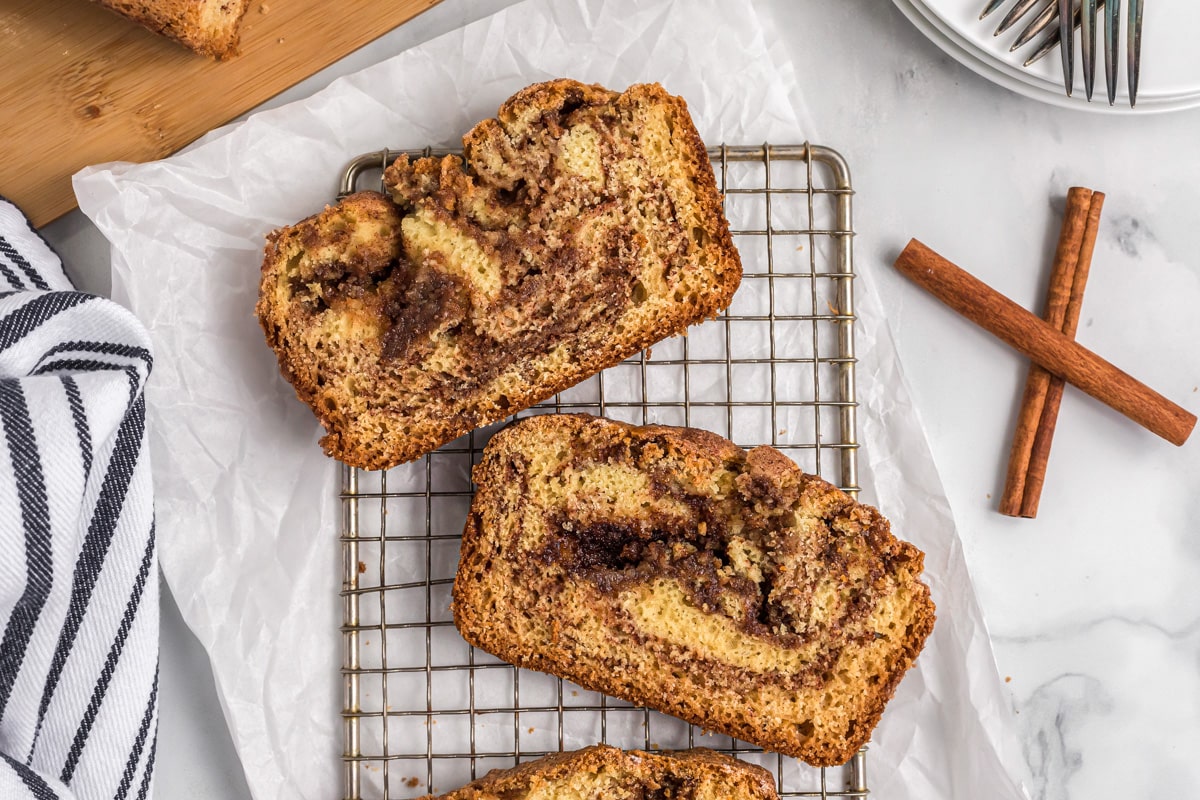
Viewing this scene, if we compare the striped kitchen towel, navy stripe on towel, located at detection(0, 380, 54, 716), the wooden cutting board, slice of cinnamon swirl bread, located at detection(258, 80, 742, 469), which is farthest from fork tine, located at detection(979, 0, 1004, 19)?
navy stripe on towel, located at detection(0, 380, 54, 716)

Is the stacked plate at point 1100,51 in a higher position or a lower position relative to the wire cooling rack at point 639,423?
higher

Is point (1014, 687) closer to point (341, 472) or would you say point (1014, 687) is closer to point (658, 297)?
point (658, 297)

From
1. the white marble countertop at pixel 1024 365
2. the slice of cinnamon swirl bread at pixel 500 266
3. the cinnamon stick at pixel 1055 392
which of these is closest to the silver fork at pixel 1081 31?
the white marble countertop at pixel 1024 365

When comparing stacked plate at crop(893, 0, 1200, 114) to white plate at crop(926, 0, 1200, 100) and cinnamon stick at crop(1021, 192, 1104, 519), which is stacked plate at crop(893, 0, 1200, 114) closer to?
white plate at crop(926, 0, 1200, 100)

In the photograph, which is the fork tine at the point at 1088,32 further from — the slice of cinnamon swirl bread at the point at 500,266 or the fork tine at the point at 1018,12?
the slice of cinnamon swirl bread at the point at 500,266

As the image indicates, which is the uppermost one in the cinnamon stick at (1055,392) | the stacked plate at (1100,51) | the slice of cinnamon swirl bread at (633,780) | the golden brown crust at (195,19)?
the stacked plate at (1100,51)

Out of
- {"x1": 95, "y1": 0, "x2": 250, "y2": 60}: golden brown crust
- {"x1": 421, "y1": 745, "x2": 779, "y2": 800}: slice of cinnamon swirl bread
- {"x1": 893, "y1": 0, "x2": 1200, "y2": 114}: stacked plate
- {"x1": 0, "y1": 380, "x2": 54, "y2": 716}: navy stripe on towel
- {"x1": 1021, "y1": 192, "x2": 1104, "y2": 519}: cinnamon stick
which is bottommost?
{"x1": 421, "y1": 745, "x2": 779, "y2": 800}: slice of cinnamon swirl bread
